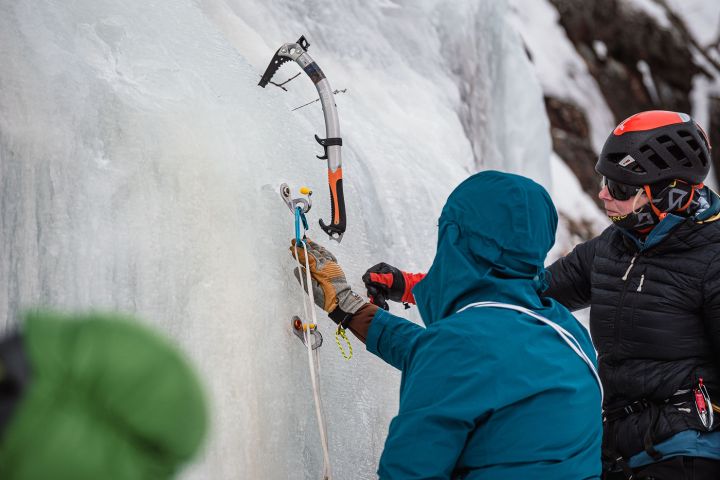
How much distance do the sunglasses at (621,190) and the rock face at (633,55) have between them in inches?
343

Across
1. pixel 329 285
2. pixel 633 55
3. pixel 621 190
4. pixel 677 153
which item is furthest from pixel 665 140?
pixel 633 55

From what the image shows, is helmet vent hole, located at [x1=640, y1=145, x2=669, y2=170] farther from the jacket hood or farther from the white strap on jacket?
the white strap on jacket

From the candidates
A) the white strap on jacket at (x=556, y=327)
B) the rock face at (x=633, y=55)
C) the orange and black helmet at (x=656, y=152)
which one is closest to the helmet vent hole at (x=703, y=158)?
the orange and black helmet at (x=656, y=152)

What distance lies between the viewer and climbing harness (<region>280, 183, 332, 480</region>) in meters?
2.05

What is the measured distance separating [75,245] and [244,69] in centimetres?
91

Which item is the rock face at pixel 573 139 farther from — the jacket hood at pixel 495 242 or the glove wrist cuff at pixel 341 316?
the jacket hood at pixel 495 242

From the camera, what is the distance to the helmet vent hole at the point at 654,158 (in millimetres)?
2307

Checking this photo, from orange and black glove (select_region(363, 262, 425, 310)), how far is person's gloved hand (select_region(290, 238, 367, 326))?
0.20 m

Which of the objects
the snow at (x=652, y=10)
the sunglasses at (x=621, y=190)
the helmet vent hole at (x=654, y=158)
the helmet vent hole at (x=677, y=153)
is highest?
the snow at (x=652, y=10)

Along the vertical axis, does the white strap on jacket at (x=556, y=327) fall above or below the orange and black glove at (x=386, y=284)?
above

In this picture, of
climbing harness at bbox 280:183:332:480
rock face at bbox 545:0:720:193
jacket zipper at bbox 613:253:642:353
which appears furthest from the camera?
rock face at bbox 545:0:720:193

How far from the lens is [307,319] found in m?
2.19

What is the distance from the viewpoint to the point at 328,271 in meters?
2.13

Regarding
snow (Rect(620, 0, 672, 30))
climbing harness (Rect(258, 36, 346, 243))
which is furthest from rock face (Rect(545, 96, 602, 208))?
climbing harness (Rect(258, 36, 346, 243))
